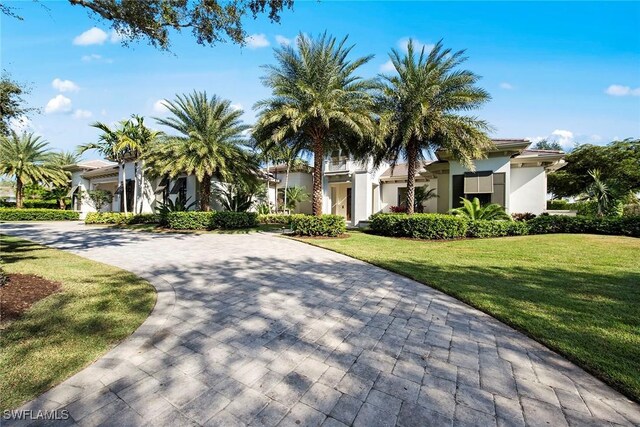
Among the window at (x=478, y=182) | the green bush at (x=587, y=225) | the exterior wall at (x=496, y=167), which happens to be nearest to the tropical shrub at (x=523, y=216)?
the exterior wall at (x=496, y=167)

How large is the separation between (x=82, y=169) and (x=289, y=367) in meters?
35.8

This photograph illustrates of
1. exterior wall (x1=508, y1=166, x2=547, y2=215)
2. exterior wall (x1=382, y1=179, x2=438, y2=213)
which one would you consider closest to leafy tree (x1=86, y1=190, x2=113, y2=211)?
exterior wall (x1=382, y1=179, x2=438, y2=213)

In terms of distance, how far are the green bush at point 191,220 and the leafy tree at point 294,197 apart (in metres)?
8.55

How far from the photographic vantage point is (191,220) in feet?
55.8

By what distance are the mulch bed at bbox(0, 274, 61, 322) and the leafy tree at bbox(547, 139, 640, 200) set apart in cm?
2966

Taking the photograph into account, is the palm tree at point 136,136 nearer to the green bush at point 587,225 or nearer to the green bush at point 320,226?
the green bush at point 320,226

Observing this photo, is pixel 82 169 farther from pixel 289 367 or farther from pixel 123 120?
pixel 289 367

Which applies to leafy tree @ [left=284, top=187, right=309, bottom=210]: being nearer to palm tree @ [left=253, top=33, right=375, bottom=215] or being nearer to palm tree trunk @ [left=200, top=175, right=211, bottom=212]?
palm tree trunk @ [left=200, top=175, right=211, bottom=212]

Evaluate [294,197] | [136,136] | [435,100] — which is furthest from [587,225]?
[136,136]

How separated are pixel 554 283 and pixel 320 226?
9.03 metres

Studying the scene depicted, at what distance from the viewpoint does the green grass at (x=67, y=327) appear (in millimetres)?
2588

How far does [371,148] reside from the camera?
50.2ft

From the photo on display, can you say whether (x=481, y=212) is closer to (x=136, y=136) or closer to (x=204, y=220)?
(x=204, y=220)

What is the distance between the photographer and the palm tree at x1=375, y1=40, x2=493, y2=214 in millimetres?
12969
